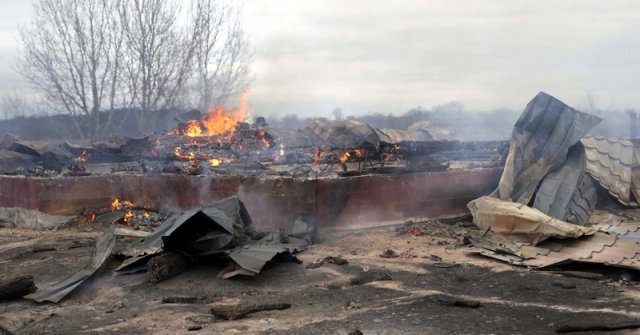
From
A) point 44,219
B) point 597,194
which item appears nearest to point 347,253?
point 597,194

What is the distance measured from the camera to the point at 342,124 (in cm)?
1761

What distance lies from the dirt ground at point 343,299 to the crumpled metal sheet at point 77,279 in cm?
10

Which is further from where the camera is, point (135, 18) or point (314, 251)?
point (135, 18)

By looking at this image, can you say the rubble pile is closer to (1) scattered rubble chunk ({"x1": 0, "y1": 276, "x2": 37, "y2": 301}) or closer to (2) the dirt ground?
(2) the dirt ground

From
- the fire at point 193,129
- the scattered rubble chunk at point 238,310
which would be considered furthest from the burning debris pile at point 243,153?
the scattered rubble chunk at point 238,310

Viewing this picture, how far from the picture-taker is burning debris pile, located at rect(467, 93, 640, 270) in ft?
25.5

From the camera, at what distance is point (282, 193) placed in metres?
9.56

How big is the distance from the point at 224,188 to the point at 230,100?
21110 mm

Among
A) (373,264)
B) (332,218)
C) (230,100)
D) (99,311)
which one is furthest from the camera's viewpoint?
(230,100)

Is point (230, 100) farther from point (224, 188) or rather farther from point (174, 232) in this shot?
point (174, 232)

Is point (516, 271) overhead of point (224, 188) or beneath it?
beneath

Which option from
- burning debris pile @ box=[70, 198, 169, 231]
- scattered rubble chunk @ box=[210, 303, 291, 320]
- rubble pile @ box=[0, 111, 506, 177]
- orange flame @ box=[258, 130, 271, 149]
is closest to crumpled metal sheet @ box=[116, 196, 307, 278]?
scattered rubble chunk @ box=[210, 303, 291, 320]

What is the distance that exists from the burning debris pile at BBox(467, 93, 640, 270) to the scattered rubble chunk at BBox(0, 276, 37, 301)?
6.54 m

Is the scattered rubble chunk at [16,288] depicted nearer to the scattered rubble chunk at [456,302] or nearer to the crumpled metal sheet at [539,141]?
the scattered rubble chunk at [456,302]
